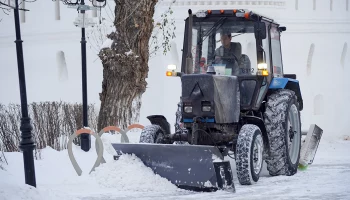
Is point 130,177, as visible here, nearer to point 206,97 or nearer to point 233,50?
point 206,97

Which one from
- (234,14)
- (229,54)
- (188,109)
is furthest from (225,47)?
(188,109)

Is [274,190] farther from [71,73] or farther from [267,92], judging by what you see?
[71,73]

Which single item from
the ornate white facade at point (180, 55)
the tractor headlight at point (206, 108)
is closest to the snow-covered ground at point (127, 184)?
the tractor headlight at point (206, 108)

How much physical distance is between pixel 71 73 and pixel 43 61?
1.47m

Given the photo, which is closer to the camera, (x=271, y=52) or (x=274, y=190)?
(x=274, y=190)

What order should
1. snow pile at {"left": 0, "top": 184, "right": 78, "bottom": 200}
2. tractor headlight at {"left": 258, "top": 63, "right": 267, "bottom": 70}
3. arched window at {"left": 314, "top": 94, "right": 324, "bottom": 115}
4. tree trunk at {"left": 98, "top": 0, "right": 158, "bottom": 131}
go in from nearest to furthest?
1. snow pile at {"left": 0, "top": 184, "right": 78, "bottom": 200}
2. tractor headlight at {"left": 258, "top": 63, "right": 267, "bottom": 70}
3. tree trunk at {"left": 98, "top": 0, "right": 158, "bottom": 131}
4. arched window at {"left": 314, "top": 94, "right": 324, "bottom": 115}

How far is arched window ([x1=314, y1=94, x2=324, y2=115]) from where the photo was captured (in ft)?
94.4

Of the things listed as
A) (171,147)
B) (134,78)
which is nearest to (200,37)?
(171,147)

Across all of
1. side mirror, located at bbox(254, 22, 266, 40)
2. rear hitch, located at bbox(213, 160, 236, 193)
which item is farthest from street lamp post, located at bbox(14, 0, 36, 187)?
side mirror, located at bbox(254, 22, 266, 40)

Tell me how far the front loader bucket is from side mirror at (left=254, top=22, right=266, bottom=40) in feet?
7.99

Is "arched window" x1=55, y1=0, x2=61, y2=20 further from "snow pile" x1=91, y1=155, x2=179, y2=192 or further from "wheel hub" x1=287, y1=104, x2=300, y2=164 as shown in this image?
"snow pile" x1=91, y1=155, x2=179, y2=192

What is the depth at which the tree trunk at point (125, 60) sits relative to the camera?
14875 mm

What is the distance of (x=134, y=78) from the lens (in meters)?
15.0

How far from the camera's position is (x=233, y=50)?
1006 centimetres
